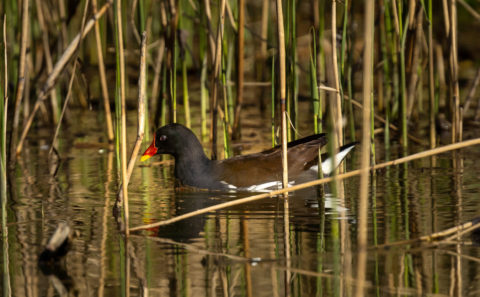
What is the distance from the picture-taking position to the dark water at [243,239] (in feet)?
12.3

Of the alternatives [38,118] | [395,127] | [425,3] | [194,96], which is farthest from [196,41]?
[425,3]

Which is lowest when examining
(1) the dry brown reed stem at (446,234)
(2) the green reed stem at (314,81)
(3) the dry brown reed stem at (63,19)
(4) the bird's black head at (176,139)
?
(1) the dry brown reed stem at (446,234)

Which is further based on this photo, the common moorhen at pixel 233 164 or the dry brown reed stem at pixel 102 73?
the dry brown reed stem at pixel 102 73

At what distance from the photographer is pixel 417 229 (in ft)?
15.5

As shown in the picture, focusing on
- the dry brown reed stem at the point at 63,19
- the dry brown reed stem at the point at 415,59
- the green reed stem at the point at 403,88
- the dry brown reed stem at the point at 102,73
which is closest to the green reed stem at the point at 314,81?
the green reed stem at the point at 403,88

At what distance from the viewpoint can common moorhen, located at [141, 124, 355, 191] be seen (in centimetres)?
637

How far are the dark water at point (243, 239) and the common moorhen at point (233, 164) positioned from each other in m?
0.15

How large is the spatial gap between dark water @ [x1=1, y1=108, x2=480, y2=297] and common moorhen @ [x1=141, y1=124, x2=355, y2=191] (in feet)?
0.48

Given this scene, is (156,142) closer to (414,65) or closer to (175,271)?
(414,65)

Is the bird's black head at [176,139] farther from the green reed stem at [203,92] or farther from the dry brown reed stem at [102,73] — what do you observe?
the green reed stem at [203,92]

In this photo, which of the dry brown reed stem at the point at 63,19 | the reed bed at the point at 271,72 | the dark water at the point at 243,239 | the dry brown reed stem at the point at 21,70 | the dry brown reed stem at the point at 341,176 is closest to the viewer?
the dark water at the point at 243,239

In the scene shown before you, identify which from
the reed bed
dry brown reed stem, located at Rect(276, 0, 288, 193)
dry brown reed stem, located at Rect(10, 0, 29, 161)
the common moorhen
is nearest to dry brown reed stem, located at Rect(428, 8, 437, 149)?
the reed bed

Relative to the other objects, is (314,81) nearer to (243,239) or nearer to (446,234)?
(243,239)

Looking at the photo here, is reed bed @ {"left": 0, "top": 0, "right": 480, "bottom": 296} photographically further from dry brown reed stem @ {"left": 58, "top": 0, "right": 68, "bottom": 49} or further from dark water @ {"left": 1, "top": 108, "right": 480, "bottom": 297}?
dark water @ {"left": 1, "top": 108, "right": 480, "bottom": 297}
